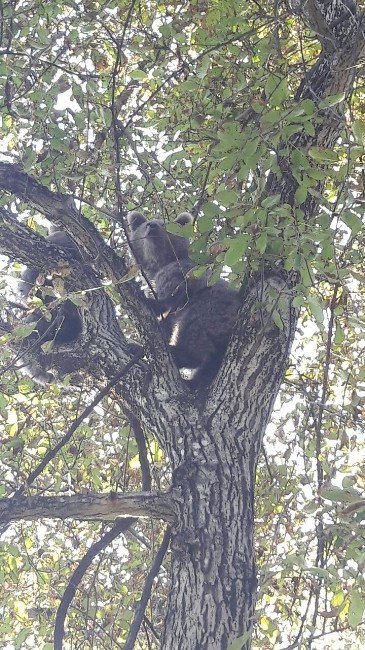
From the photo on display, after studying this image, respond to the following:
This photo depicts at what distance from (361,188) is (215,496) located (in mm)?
1954

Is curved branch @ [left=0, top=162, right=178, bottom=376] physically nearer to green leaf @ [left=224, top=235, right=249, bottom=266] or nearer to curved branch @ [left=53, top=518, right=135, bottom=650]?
curved branch @ [left=53, top=518, right=135, bottom=650]

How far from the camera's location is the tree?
3535 mm

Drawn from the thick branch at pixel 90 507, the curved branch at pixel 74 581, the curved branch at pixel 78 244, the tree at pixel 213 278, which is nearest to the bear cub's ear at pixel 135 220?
the tree at pixel 213 278

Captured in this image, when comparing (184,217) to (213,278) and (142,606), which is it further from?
(142,606)

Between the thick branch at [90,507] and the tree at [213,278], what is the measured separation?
1 cm

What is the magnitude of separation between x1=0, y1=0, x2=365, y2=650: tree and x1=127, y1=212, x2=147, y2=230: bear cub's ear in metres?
0.67

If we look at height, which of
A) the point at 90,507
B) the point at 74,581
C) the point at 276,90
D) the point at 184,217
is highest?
the point at 184,217

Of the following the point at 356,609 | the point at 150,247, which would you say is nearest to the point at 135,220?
the point at 150,247

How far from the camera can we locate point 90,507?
13.8 feet

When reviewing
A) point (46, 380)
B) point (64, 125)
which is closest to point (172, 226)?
point (64, 125)

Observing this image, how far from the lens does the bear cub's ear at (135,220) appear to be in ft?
23.4

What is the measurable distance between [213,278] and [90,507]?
150cm

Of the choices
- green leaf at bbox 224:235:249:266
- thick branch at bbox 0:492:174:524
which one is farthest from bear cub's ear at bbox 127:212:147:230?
green leaf at bbox 224:235:249:266

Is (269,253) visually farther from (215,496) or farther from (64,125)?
(64,125)
